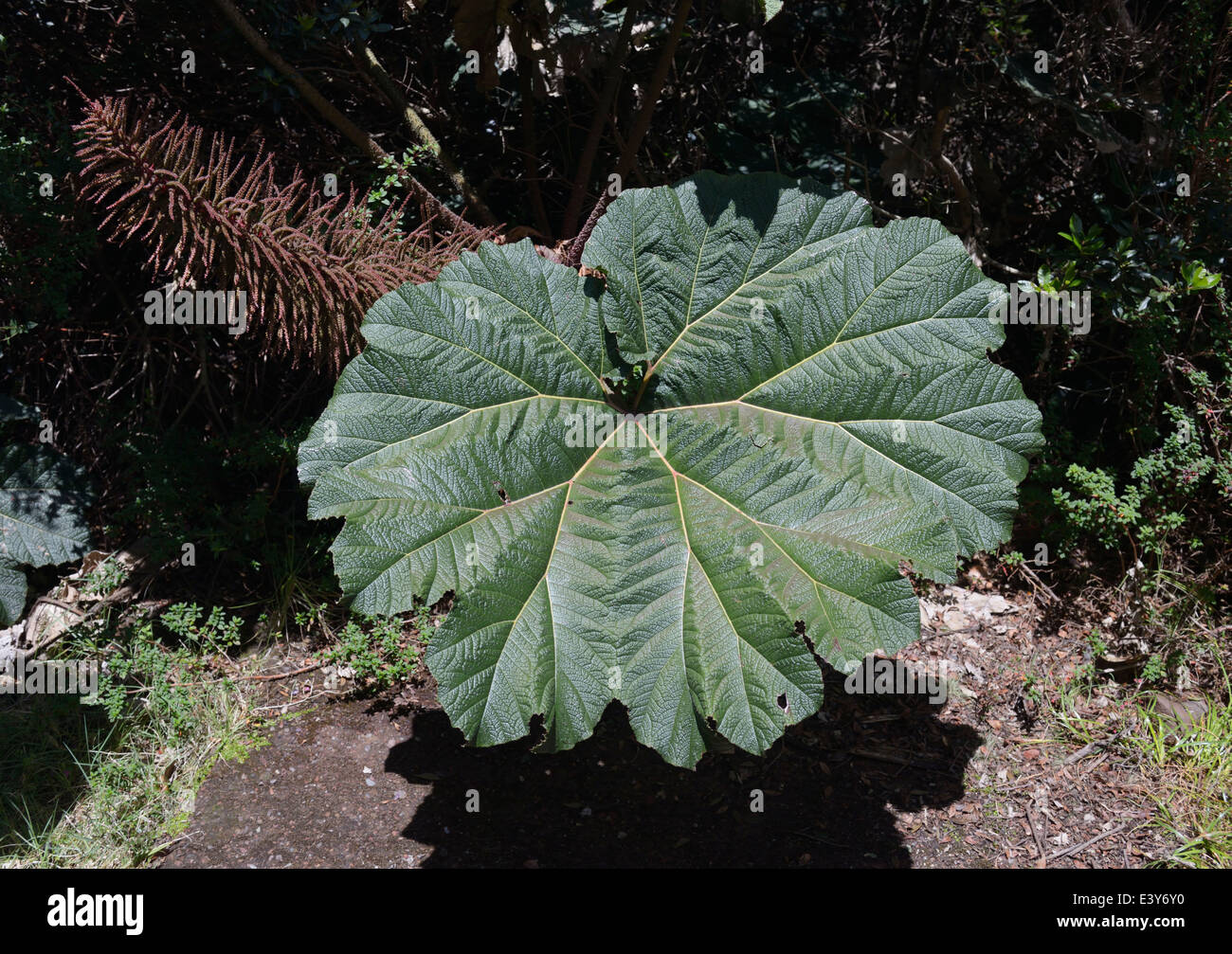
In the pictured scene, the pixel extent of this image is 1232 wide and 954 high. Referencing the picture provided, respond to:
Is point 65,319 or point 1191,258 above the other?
point 1191,258

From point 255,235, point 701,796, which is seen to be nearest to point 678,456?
point 701,796

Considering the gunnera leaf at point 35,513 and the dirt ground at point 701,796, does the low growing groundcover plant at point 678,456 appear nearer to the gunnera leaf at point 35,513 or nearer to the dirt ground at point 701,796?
the dirt ground at point 701,796

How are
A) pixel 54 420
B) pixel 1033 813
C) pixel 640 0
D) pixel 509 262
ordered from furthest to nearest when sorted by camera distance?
pixel 54 420 < pixel 640 0 < pixel 1033 813 < pixel 509 262

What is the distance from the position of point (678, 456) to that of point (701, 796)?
3.57 ft

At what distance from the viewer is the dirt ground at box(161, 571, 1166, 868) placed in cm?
263

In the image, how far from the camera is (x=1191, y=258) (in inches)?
126

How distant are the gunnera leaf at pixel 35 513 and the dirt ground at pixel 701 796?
821 mm

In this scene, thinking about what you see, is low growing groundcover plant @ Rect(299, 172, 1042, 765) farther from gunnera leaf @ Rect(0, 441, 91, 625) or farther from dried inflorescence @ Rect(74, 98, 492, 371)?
gunnera leaf @ Rect(0, 441, 91, 625)

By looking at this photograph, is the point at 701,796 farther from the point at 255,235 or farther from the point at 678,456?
the point at 255,235

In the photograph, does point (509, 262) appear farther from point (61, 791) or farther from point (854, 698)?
point (61, 791)

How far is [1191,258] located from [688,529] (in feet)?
7.23

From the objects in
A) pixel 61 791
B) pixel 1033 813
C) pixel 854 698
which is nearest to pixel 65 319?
pixel 61 791

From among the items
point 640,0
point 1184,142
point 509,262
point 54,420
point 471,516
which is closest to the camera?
point 471,516
